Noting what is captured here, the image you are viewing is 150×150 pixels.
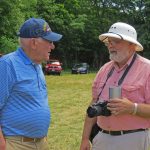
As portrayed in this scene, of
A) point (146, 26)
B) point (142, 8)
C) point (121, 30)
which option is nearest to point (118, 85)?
point (121, 30)

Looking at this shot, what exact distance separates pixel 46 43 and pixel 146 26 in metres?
52.5

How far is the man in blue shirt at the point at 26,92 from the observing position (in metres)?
4.13

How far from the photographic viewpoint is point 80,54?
6150 cm

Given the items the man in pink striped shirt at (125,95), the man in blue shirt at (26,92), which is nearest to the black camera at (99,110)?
the man in pink striped shirt at (125,95)

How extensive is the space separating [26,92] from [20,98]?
7 cm

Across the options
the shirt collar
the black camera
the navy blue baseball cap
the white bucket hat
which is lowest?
the black camera

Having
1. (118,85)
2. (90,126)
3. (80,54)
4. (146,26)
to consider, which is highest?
(118,85)

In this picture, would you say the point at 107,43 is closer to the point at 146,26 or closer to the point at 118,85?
the point at 118,85

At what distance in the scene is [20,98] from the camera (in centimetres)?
418

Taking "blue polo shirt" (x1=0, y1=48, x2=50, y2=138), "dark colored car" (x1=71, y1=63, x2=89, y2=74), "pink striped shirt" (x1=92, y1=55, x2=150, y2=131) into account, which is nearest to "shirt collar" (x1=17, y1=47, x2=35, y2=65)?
"blue polo shirt" (x1=0, y1=48, x2=50, y2=138)

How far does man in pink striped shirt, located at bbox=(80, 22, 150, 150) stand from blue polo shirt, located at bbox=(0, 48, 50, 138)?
574mm

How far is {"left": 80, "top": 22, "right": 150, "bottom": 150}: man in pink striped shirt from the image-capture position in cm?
431

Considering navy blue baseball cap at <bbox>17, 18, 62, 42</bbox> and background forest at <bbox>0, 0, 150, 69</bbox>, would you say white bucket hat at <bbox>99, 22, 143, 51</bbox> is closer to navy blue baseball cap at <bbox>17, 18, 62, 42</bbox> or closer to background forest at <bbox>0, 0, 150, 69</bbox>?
navy blue baseball cap at <bbox>17, 18, 62, 42</bbox>

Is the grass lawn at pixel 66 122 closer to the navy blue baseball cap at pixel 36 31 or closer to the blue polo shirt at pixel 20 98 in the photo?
the blue polo shirt at pixel 20 98
